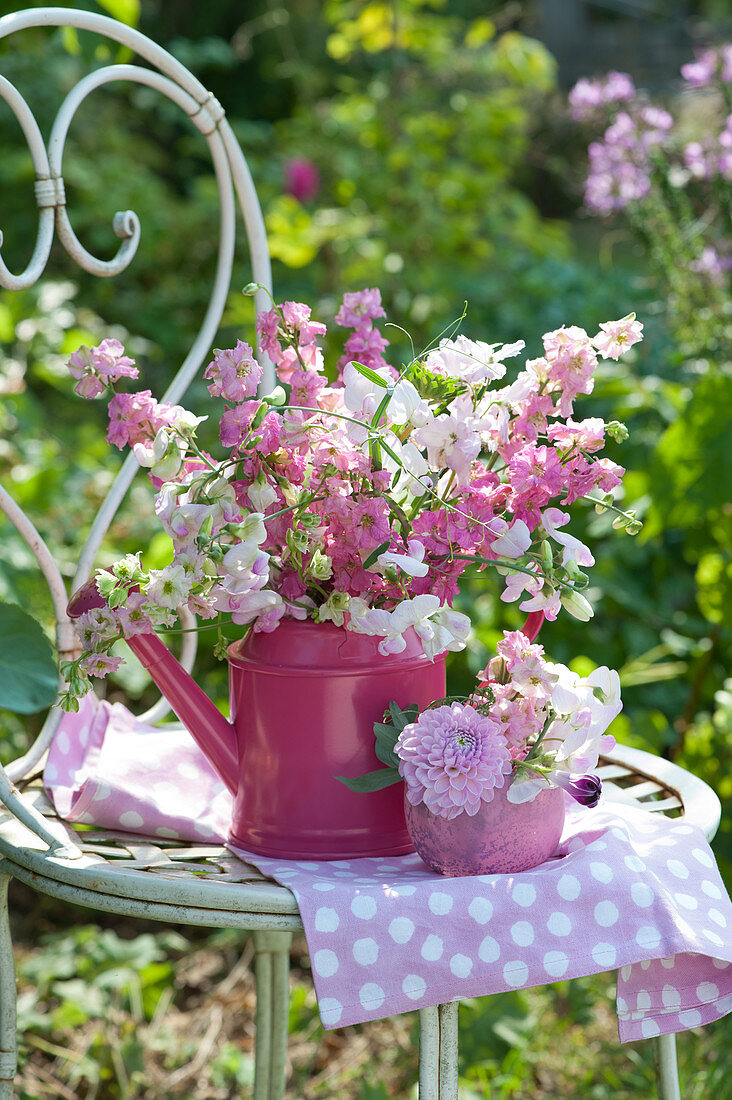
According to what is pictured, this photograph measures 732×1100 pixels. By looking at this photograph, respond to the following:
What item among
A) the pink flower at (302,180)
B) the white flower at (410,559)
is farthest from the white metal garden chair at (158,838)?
the pink flower at (302,180)

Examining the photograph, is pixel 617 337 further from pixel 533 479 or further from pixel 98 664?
pixel 98 664

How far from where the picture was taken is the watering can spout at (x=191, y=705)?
30.1 inches

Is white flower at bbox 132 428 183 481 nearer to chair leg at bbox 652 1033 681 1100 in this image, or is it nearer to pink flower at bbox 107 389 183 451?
pink flower at bbox 107 389 183 451

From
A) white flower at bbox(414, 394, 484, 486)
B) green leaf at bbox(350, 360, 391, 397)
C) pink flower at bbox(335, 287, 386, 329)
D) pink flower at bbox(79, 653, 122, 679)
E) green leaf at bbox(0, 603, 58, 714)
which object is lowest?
green leaf at bbox(0, 603, 58, 714)

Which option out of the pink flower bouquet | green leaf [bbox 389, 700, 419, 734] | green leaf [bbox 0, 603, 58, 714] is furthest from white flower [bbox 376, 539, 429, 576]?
green leaf [bbox 0, 603, 58, 714]

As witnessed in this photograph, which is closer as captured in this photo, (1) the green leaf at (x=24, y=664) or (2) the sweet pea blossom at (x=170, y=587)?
Answer: (2) the sweet pea blossom at (x=170, y=587)

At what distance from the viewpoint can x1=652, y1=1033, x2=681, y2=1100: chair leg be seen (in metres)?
0.91

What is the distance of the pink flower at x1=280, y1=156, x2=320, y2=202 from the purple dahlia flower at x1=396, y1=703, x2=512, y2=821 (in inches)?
105

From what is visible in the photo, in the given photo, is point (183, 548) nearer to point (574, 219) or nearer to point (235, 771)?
point (235, 771)

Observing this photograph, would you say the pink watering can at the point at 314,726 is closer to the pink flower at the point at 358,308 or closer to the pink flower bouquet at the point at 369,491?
the pink flower bouquet at the point at 369,491

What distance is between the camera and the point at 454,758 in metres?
0.65

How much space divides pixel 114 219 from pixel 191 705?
17.1 inches

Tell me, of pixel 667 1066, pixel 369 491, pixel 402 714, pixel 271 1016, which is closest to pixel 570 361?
pixel 369 491

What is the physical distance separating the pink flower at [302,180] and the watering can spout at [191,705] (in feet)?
8.33
